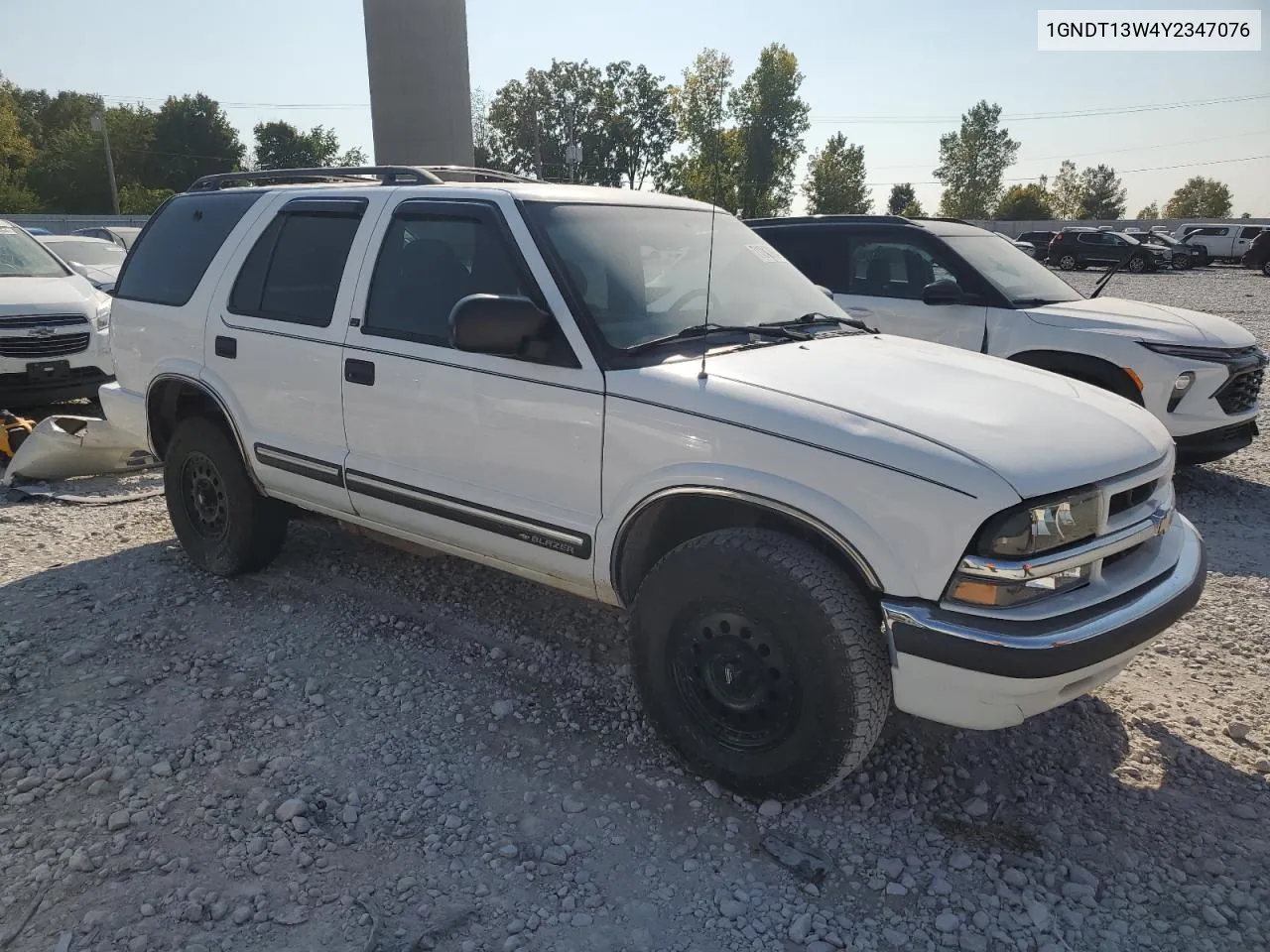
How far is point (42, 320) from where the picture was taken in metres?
8.16

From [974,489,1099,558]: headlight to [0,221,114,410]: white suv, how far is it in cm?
757

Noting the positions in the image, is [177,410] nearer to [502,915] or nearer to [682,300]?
[682,300]

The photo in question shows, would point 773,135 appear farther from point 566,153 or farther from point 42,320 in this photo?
point 42,320

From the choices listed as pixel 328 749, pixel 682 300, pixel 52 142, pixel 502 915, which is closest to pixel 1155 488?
pixel 682 300

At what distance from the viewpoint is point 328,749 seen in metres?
3.33

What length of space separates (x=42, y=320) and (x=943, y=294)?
7421 millimetres

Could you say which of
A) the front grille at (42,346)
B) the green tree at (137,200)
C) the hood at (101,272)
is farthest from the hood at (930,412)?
the green tree at (137,200)

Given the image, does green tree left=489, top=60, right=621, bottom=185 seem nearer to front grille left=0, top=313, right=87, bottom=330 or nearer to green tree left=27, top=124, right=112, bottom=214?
green tree left=27, top=124, right=112, bottom=214

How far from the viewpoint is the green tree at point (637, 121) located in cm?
7400

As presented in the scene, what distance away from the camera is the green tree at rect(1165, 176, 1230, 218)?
280 feet

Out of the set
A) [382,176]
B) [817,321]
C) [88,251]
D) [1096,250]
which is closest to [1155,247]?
[1096,250]

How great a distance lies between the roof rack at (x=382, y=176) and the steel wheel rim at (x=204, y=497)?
147 centimetres

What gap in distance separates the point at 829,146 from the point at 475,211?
205 ft

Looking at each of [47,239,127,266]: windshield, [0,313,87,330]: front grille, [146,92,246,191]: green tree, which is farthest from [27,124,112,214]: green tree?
[0,313,87,330]: front grille
